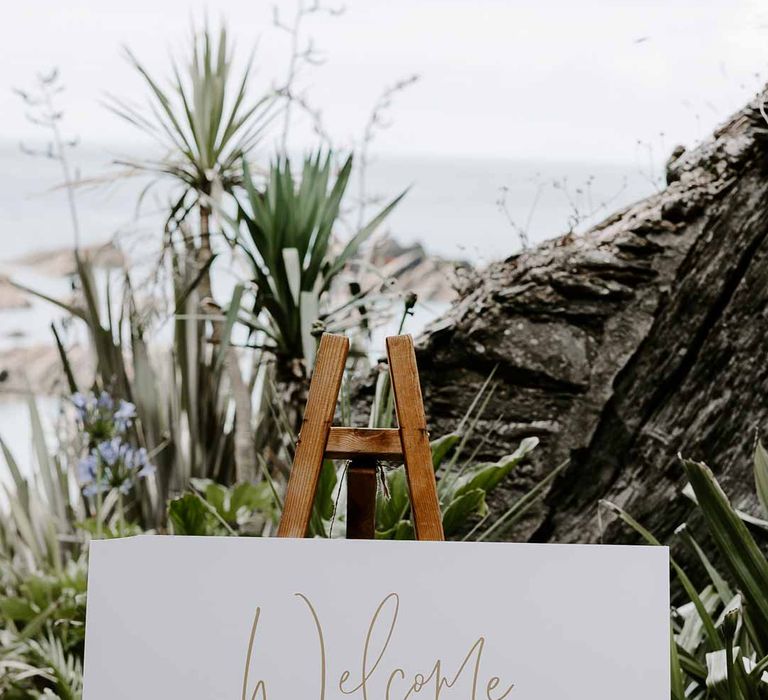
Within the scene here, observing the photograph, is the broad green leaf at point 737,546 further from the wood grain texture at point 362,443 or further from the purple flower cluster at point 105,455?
the purple flower cluster at point 105,455

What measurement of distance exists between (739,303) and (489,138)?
1224mm

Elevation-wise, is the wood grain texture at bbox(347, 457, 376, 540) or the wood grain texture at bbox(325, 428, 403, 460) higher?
the wood grain texture at bbox(325, 428, 403, 460)

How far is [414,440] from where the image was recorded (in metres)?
0.92

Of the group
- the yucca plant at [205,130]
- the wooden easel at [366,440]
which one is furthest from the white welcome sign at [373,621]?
the yucca plant at [205,130]

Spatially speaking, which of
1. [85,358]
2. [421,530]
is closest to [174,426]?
[85,358]

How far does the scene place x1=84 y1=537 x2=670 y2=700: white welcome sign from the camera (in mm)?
728

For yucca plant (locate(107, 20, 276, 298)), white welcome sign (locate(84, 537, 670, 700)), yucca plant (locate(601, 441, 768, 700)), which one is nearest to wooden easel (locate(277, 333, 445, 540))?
white welcome sign (locate(84, 537, 670, 700))

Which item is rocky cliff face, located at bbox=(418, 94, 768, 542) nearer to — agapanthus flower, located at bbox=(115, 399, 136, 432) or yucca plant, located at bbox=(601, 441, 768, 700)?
yucca plant, located at bbox=(601, 441, 768, 700)

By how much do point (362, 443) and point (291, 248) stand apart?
36.6 inches

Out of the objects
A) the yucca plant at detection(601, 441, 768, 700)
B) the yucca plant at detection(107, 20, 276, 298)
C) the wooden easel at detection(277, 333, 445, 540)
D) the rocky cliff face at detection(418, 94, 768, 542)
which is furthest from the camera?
the yucca plant at detection(107, 20, 276, 298)

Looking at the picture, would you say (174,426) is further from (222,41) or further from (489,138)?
(489,138)

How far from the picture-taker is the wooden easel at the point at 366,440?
90cm

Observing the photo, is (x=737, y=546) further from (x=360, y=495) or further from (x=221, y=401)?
(x=221, y=401)

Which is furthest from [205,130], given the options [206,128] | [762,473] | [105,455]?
[762,473]
